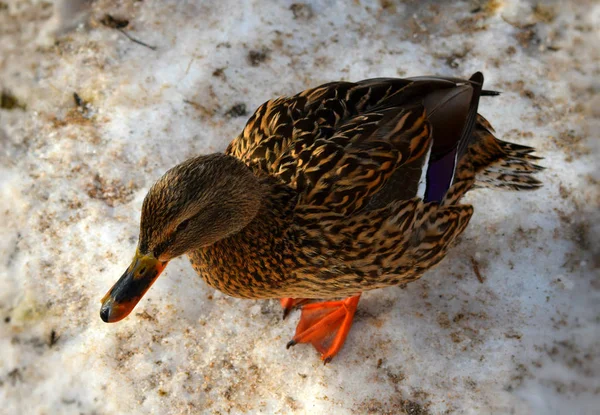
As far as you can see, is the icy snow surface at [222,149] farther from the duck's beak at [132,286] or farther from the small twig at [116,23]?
the duck's beak at [132,286]

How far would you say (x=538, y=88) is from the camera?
4035 mm

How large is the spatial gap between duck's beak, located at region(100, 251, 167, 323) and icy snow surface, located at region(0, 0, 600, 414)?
0.69m

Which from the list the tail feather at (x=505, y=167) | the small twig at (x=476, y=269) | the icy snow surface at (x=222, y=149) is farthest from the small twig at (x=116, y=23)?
the small twig at (x=476, y=269)

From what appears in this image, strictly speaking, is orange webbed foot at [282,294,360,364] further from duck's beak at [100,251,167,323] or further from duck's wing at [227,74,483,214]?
duck's beak at [100,251,167,323]

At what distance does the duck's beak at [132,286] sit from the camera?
2.60m

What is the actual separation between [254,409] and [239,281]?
68cm

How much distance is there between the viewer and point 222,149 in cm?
389

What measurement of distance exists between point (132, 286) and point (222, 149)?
147cm

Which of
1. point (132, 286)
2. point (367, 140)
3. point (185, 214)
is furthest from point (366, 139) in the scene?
point (132, 286)

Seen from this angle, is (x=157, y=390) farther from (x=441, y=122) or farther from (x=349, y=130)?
(x=441, y=122)

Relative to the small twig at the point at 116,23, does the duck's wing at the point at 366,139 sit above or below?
above

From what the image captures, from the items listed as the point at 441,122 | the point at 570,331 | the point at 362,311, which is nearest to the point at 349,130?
the point at 441,122

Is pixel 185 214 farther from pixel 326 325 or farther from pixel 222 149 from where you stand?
pixel 222 149

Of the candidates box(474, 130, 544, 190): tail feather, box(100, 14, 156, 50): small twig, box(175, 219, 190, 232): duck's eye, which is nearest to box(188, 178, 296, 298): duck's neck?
box(175, 219, 190, 232): duck's eye
